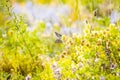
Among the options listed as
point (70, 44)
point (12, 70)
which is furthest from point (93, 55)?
point (12, 70)

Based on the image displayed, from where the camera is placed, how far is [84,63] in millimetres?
3148

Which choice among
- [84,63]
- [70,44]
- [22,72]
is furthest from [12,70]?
[84,63]

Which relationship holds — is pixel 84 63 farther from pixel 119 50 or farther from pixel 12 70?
pixel 12 70

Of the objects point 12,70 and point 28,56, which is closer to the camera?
point 12,70

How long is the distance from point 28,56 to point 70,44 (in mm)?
643

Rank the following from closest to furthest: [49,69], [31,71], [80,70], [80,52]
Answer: [80,70] < [80,52] < [49,69] < [31,71]

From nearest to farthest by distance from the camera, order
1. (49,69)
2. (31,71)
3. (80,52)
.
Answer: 1. (80,52)
2. (49,69)
3. (31,71)

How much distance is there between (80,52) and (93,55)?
0.61 ft

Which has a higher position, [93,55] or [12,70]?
[93,55]

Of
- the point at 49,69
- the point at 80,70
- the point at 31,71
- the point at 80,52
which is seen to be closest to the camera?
the point at 80,70

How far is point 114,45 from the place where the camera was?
316 cm

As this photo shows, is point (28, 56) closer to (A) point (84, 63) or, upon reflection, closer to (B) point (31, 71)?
(B) point (31, 71)

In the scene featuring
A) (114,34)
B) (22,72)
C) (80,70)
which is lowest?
(22,72)

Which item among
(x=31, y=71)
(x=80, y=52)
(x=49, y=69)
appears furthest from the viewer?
(x=31, y=71)
